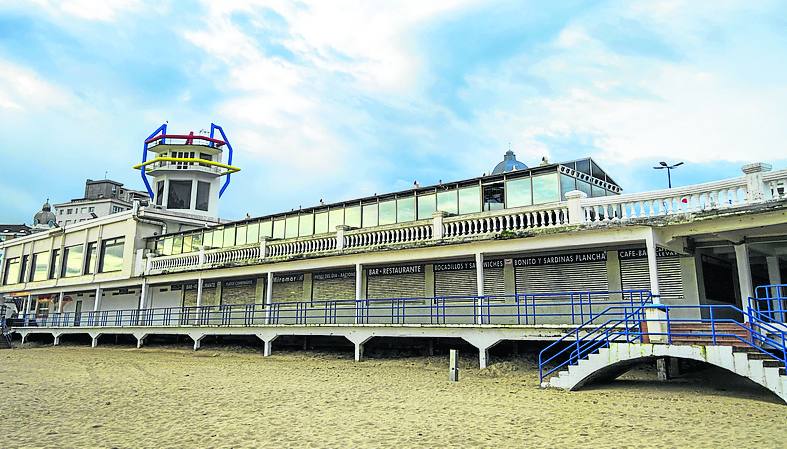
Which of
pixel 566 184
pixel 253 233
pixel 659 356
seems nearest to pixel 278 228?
pixel 253 233

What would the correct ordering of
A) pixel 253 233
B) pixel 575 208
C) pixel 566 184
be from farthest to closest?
1. pixel 253 233
2. pixel 566 184
3. pixel 575 208

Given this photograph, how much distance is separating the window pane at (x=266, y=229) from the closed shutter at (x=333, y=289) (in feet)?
12.4

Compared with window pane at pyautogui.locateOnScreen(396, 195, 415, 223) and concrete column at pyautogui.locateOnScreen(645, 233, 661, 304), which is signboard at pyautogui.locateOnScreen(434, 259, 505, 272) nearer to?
window pane at pyautogui.locateOnScreen(396, 195, 415, 223)

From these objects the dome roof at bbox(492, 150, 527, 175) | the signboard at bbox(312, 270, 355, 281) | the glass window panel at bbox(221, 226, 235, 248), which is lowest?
the signboard at bbox(312, 270, 355, 281)

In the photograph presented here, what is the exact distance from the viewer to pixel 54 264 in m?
37.6

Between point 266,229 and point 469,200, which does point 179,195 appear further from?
point 469,200

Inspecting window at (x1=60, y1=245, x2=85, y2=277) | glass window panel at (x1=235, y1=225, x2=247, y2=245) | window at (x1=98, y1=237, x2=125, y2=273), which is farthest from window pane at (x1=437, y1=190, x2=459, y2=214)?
window at (x1=60, y1=245, x2=85, y2=277)

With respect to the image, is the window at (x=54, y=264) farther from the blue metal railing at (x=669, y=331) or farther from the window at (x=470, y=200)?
→ the blue metal railing at (x=669, y=331)

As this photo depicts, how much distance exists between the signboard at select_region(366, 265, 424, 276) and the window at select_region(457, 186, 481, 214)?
250 cm

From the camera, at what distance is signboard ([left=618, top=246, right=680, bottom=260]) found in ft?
48.7

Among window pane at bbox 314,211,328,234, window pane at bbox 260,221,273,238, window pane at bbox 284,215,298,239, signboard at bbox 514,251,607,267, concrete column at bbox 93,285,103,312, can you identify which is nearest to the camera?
signboard at bbox 514,251,607,267

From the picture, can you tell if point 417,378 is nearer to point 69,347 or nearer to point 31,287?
point 69,347

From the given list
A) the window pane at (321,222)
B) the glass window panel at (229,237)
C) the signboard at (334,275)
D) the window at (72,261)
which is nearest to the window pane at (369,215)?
the signboard at (334,275)

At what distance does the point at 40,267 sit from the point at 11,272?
5289mm
